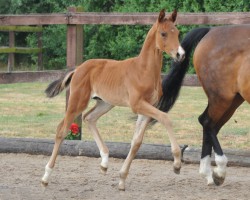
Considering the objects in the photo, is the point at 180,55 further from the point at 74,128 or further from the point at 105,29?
the point at 105,29

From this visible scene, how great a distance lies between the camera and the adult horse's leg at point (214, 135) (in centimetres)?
677

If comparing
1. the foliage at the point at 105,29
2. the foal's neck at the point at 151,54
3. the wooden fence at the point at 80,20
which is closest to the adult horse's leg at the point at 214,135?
the foal's neck at the point at 151,54

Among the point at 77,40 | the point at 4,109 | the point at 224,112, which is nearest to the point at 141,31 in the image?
the point at 4,109

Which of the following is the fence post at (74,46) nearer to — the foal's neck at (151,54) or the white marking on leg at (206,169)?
the white marking on leg at (206,169)

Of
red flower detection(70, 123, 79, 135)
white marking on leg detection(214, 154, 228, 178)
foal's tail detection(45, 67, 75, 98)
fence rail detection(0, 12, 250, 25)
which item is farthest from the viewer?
red flower detection(70, 123, 79, 135)

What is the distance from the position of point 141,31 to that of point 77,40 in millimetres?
9184

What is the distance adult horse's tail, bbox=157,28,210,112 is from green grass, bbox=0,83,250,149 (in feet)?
1.53

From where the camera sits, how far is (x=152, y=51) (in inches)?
249

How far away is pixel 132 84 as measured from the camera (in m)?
6.30

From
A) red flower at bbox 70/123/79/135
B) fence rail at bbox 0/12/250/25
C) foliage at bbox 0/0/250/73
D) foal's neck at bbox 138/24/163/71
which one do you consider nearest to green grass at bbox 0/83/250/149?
red flower at bbox 70/123/79/135

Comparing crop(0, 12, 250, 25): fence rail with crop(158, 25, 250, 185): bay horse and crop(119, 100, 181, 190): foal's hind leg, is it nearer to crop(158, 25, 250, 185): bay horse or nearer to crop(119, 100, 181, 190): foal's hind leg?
crop(158, 25, 250, 185): bay horse

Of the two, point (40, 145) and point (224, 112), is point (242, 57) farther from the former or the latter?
point (40, 145)

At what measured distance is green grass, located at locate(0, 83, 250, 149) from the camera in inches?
392

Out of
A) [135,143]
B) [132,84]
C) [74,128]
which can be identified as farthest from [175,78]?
[74,128]
